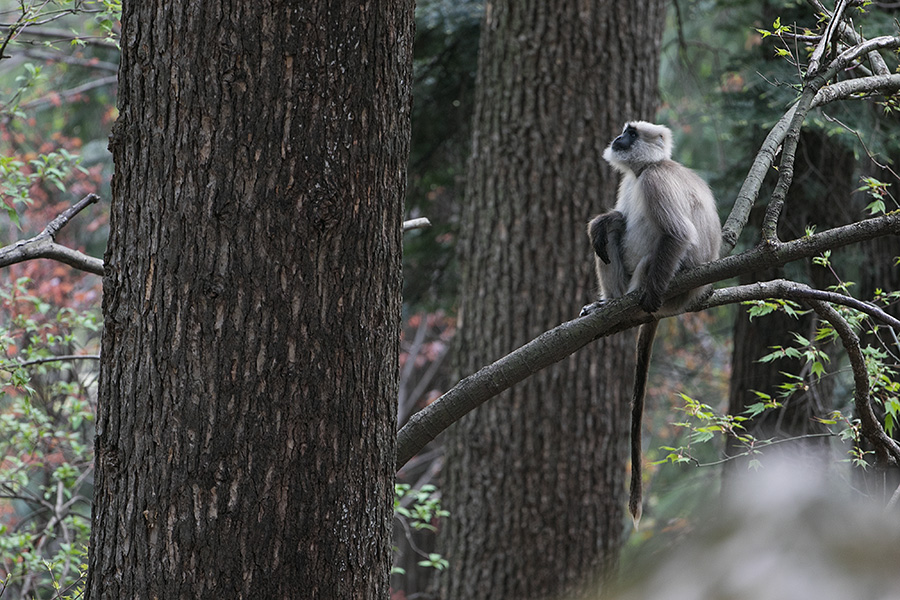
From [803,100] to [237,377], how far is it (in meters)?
2.18

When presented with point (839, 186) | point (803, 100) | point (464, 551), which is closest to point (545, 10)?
point (839, 186)

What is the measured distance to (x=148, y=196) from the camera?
7.85 feet

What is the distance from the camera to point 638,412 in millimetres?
4023

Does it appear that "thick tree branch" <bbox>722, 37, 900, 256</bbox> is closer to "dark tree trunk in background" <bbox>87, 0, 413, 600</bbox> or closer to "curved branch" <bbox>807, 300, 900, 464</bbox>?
"curved branch" <bbox>807, 300, 900, 464</bbox>

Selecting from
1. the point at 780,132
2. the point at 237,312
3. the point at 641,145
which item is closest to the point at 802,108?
the point at 780,132

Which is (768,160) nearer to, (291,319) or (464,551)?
(291,319)

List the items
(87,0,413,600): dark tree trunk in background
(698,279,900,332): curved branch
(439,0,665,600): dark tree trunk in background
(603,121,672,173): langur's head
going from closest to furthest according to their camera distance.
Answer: (87,0,413,600): dark tree trunk in background
(698,279,900,332): curved branch
(603,121,672,173): langur's head
(439,0,665,600): dark tree trunk in background

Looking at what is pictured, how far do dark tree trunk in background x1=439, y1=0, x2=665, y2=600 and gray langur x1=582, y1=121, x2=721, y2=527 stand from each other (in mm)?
1246

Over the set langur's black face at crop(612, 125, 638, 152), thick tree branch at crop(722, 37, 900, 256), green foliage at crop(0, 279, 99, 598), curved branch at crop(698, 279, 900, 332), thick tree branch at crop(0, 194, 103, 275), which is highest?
langur's black face at crop(612, 125, 638, 152)

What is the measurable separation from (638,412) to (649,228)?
103 cm

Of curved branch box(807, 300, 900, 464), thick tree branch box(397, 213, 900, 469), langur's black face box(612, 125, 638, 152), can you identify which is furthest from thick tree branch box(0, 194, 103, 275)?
langur's black face box(612, 125, 638, 152)

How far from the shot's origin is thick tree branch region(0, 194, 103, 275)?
3.05m

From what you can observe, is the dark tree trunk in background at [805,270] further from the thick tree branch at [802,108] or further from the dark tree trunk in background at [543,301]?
the thick tree branch at [802,108]

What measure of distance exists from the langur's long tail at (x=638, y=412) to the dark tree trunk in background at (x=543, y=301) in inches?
75.1
